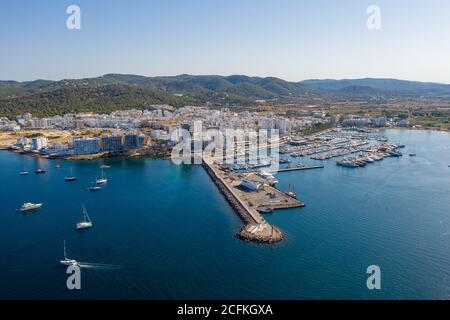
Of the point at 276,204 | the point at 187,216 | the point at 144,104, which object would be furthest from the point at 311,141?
the point at 144,104

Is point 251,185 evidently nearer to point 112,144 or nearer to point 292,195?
point 292,195

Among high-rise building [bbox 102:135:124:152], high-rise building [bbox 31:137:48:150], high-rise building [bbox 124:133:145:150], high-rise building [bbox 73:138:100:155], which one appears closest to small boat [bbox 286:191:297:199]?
high-rise building [bbox 124:133:145:150]

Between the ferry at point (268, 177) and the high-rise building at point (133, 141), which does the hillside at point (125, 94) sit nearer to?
the high-rise building at point (133, 141)

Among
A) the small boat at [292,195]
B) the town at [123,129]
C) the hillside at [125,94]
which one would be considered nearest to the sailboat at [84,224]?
the small boat at [292,195]

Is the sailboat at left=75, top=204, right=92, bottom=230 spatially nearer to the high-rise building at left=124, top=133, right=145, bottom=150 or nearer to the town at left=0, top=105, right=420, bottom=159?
the town at left=0, top=105, right=420, bottom=159

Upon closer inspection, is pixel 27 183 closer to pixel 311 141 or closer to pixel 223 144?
pixel 223 144

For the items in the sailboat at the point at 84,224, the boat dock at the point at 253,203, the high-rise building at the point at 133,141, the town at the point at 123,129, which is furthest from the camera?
the high-rise building at the point at 133,141
